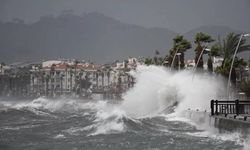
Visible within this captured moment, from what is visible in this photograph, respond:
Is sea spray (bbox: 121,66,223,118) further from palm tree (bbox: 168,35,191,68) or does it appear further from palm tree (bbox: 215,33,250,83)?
palm tree (bbox: 168,35,191,68)

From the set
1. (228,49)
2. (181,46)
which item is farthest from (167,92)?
(181,46)

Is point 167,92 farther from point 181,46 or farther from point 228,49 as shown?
point 181,46

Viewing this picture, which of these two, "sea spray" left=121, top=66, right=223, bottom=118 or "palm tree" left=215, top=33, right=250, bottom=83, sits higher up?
"palm tree" left=215, top=33, right=250, bottom=83

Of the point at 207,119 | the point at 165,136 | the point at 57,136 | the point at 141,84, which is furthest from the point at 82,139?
the point at 141,84

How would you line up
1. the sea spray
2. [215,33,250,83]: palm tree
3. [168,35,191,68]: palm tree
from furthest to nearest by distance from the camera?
[168,35,191,68]: palm tree
[215,33,250,83]: palm tree
the sea spray

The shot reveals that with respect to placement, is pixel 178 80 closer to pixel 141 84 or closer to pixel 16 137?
pixel 141 84

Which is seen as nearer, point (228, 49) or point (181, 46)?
point (228, 49)

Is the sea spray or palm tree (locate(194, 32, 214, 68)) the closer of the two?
the sea spray

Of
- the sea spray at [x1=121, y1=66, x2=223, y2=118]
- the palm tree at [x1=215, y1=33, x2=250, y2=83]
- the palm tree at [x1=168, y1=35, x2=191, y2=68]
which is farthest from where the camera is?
the palm tree at [x1=168, y1=35, x2=191, y2=68]

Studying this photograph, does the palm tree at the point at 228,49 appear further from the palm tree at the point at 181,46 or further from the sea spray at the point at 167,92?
the palm tree at the point at 181,46

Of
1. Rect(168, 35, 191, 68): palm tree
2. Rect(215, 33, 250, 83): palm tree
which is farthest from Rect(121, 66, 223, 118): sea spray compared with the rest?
Rect(168, 35, 191, 68): palm tree

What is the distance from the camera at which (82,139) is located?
2683 centimetres

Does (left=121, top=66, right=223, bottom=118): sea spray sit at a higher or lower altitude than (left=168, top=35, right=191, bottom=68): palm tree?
lower

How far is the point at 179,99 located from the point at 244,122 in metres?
30.4
